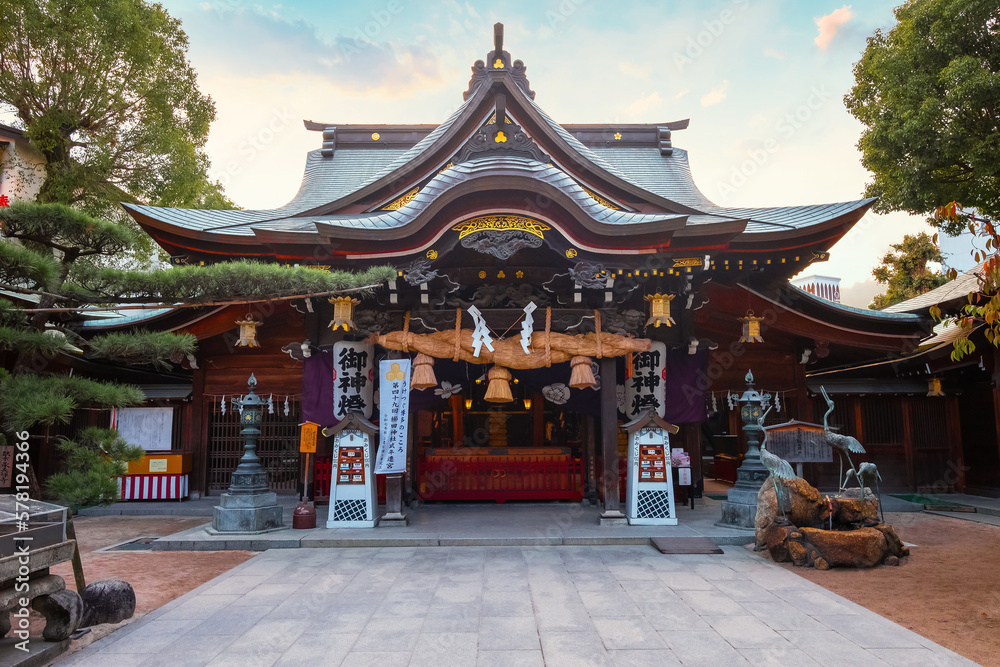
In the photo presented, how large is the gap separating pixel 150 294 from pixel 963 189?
631 inches

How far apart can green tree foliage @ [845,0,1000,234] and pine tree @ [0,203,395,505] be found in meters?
12.7

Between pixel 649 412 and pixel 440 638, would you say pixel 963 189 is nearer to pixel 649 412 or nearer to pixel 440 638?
pixel 649 412

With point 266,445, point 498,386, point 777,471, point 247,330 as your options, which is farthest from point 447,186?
point 266,445

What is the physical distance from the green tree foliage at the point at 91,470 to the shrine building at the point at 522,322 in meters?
3.71

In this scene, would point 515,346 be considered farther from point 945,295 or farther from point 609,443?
point 945,295

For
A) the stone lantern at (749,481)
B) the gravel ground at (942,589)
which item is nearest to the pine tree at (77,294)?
the gravel ground at (942,589)

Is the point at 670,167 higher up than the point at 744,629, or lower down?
higher up

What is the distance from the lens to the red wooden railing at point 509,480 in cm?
1148

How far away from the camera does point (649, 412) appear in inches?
362

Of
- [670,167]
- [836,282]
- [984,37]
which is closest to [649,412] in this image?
[670,167]

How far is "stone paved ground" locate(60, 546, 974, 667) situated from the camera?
14.4 feet

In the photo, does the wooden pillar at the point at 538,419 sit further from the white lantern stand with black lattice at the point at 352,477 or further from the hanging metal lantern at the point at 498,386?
the white lantern stand with black lattice at the point at 352,477

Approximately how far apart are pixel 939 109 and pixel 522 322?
1035cm

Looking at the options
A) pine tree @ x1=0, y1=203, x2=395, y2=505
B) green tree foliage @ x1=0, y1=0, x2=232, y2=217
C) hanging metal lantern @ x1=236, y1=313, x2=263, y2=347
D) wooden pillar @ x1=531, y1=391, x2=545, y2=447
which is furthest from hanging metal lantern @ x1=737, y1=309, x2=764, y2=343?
green tree foliage @ x1=0, y1=0, x2=232, y2=217
